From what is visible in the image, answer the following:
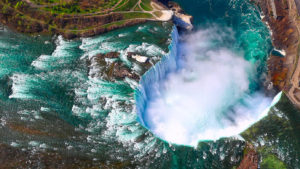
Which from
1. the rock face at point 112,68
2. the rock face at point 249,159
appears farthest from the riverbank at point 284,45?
the rock face at point 112,68

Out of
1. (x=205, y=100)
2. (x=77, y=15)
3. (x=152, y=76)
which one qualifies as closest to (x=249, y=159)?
(x=205, y=100)

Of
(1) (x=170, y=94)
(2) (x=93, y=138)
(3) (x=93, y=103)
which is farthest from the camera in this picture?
(1) (x=170, y=94)

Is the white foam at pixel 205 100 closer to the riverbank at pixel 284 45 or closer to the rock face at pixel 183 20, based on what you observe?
the rock face at pixel 183 20

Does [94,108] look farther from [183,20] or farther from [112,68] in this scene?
[183,20]

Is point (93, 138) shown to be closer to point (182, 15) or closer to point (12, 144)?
point (12, 144)

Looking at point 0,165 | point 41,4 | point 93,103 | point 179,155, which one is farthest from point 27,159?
point 41,4

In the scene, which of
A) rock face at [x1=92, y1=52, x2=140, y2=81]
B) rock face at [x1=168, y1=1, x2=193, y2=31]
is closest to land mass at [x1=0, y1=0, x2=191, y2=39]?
rock face at [x1=168, y1=1, x2=193, y2=31]
